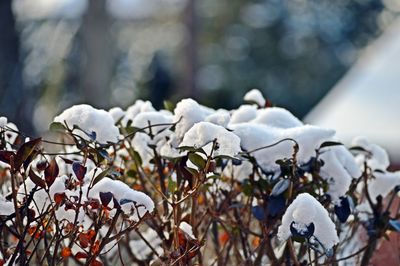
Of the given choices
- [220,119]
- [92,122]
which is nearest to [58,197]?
[92,122]

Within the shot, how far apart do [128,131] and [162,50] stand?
57.6ft

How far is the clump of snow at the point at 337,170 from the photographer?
2.16 metres

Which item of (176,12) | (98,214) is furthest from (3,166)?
(176,12)

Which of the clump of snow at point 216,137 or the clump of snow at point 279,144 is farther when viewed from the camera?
the clump of snow at point 279,144

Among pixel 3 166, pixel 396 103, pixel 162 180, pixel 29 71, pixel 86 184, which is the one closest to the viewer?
pixel 86 184

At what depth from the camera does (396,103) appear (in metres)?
7.68

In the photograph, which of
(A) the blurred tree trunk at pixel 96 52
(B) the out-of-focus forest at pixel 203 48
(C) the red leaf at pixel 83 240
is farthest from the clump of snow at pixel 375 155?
(B) the out-of-focus forest at pixel 203 48

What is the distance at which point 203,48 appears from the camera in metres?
20.7

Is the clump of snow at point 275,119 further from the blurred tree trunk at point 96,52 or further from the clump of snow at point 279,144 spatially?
the blurred tree trunk at point 96,52

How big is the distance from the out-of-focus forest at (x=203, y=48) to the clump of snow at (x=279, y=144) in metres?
15.5

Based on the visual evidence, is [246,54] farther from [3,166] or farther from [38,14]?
[3,166]

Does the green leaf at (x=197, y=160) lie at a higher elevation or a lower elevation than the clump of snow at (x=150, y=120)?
lower

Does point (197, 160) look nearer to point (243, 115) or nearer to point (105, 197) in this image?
point (105, 197)

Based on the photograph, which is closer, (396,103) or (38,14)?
(396,103)
